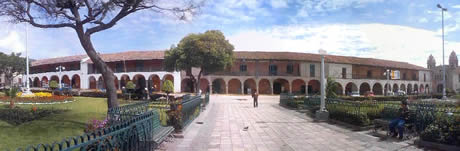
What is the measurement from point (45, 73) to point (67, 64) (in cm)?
438

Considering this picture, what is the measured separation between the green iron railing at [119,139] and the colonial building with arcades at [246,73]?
32.8m

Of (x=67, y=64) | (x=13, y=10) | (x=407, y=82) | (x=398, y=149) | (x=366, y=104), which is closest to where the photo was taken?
(x=398, y=149)

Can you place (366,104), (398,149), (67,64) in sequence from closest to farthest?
(398,149)
(366,104)
(67,64)

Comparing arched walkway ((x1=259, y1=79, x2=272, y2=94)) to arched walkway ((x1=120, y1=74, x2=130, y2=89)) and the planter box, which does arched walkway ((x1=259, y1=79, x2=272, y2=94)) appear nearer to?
arched walkway ((x1=120, y1=74, x2=130, y2=89))

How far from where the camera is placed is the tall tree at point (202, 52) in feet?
86.0

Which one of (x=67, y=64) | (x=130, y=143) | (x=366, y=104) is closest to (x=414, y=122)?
(x=366, y=104)

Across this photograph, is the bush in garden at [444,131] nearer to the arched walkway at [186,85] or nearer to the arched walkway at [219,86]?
the arched walkway at [219,86]

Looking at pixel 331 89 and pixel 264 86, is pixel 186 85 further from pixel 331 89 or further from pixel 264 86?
pixel 331 89

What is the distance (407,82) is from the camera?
163ft

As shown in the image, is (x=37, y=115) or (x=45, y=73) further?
(x=45, y=73)

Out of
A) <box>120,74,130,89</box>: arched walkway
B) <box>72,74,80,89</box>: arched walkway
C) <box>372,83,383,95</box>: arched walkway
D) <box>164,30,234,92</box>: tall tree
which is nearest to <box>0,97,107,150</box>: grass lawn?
<box>164,30,234,92</box>: tall tree

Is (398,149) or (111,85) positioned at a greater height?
(111,85)

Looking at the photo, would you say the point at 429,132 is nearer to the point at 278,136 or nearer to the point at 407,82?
the point at 278,136

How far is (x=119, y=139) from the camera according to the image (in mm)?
3740
